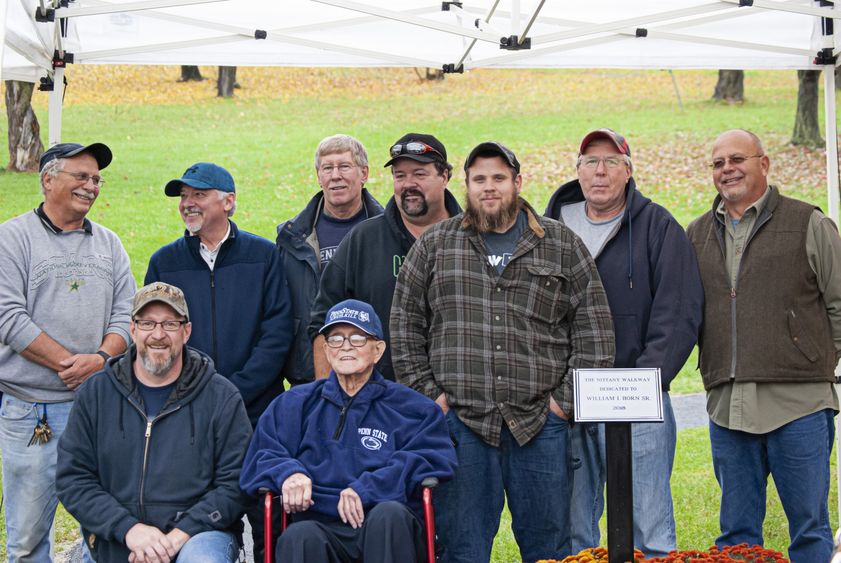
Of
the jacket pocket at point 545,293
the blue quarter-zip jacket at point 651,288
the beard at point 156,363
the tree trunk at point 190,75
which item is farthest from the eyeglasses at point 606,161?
the tree trunk at point 190,75

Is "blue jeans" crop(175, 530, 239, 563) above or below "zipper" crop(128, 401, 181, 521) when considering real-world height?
below

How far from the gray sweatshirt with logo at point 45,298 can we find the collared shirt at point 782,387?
276cm

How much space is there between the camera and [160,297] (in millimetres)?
4043

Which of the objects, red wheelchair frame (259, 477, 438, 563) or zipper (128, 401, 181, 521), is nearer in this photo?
red wheelchair frame (259, 477, 438, 563)

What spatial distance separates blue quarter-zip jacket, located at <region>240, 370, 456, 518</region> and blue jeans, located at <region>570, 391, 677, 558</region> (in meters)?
0.74

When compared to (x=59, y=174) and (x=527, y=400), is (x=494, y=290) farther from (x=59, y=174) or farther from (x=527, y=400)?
(x=59, y=174)

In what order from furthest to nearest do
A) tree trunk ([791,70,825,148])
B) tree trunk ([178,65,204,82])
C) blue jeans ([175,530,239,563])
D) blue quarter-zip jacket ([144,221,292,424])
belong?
1. tree trunk ([178,65,204,82])
2. tree trunk ([791,70,825,148])
3. blue quarter-zip jacket ([144,221,292,424])
4. blue jeans ([175,530,239,563])

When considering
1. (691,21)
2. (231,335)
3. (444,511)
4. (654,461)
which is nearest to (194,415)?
(231,335)

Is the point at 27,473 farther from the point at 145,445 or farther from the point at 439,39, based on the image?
the point at 439,39

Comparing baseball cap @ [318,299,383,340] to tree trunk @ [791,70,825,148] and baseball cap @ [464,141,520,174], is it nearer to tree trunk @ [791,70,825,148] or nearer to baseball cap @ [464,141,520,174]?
baseball cap @ [464,141,520,174]

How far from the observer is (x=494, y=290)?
4.09 metres

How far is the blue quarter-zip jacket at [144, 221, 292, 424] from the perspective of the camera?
15.2ft

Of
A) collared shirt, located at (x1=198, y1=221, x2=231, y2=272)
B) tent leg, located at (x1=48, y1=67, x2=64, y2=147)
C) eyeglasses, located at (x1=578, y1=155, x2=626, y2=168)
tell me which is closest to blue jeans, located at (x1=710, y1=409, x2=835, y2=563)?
eyeglasses, located at (x1=578, y1=155, x2=626, y2=168)

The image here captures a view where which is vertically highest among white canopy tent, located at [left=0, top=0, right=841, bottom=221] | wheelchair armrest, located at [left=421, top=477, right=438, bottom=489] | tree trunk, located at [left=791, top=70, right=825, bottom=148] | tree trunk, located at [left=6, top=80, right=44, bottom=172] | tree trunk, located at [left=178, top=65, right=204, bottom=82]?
tree trunk, located at [left=178, top=65, right=204, bottom=82]
